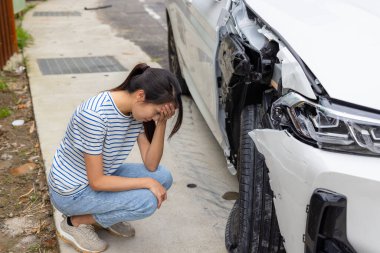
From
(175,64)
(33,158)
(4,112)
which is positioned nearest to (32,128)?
(4,112)

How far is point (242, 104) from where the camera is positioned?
2.54 metres

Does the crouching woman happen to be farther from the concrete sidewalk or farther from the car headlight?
the car headlight

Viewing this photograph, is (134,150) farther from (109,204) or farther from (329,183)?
(329,183)

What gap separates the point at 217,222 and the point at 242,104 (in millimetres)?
829

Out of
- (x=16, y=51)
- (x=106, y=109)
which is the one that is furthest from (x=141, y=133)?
(x=16, y=51)

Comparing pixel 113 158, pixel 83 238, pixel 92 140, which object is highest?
pixel 92 140

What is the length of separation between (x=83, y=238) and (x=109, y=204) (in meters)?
0.32

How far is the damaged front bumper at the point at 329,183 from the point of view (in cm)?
167

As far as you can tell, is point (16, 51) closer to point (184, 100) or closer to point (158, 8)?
point (184, 100)

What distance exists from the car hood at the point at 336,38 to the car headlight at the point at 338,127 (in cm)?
4

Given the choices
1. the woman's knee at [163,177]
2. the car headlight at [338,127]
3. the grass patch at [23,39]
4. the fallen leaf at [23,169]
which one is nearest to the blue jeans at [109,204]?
the woman's knee at [163,177]

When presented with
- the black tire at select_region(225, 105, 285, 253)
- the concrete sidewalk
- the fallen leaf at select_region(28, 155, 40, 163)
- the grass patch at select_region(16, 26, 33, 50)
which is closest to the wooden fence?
the concrete sidewalk

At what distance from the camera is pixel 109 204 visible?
2.55m

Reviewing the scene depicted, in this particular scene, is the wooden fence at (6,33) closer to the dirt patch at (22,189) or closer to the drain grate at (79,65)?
the drain grate at (79,65)
